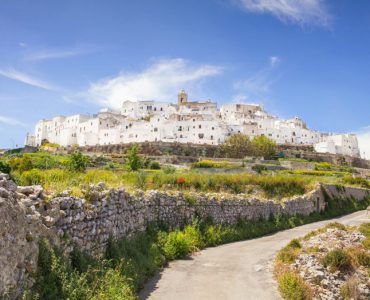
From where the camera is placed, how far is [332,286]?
12.3 meters

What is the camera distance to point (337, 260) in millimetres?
13969

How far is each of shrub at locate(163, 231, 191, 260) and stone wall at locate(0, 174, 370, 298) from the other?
916 mm

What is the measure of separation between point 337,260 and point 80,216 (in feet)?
30.4

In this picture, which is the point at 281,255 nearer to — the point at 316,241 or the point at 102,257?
the point at 316,241

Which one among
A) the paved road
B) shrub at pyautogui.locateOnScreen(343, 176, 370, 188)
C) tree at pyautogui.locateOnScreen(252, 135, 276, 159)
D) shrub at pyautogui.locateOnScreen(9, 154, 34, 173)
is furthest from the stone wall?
tree at pyautogui.locateOnScreen(252, 135, 276, 159)

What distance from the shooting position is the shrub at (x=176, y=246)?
14379 millimetres

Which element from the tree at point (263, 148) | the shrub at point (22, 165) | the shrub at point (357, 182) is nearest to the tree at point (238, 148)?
the tree at point (263, 148)

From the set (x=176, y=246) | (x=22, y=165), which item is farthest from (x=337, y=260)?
(x=22, y=165)

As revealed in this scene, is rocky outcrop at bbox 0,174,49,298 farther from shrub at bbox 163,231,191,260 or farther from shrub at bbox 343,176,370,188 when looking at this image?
shrub at bbox 343,176,370,188

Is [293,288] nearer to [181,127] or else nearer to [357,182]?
[357,182]

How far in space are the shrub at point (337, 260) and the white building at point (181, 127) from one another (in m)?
97.3

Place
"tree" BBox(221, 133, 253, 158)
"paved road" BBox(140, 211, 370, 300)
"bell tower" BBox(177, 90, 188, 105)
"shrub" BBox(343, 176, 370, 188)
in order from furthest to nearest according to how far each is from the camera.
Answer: "bell tower" BBox(177, 90, 188, 105) → "tree" BBox(221, 133, 253, 158) → "shrub" BBox(343, 176, 370, 188) → "paved road" BBox(140, 211, 370, 300)

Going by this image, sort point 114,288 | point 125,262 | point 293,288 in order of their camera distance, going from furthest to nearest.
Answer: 1. point 293,288
2. point 125,262
3. point 114,288

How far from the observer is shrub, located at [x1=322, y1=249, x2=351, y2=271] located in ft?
45.3
